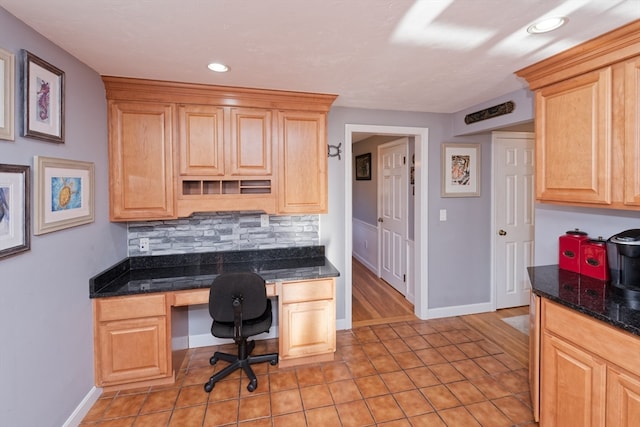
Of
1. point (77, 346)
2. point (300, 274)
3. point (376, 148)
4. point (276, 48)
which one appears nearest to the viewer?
point (276, 48)

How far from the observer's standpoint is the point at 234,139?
101 inches

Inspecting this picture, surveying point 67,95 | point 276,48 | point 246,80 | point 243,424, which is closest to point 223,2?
point 276,48

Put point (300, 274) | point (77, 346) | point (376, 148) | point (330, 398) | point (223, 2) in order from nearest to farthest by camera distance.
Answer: point (223, 2) → point (77, 346) → point (330, 398) → point (300, 274) → point (376, 148)

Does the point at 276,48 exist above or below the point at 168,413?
above

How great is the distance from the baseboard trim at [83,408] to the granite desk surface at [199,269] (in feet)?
2.19

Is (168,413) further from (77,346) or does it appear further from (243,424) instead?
(77,346)

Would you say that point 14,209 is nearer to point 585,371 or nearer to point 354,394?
point 354,394

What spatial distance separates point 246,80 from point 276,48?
0.61 meters

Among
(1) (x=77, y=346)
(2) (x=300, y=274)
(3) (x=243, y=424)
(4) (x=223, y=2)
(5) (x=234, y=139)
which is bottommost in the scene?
(3) (x=243, y=424)

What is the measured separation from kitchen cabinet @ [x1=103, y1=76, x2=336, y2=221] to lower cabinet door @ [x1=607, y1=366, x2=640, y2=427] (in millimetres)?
2048

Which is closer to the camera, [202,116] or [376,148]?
[202,116]

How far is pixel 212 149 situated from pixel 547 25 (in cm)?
229

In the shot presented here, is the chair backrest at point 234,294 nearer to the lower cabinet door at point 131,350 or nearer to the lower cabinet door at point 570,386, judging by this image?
the lower cabinet door at point 131,350

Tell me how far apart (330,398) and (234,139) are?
2.10 meters
